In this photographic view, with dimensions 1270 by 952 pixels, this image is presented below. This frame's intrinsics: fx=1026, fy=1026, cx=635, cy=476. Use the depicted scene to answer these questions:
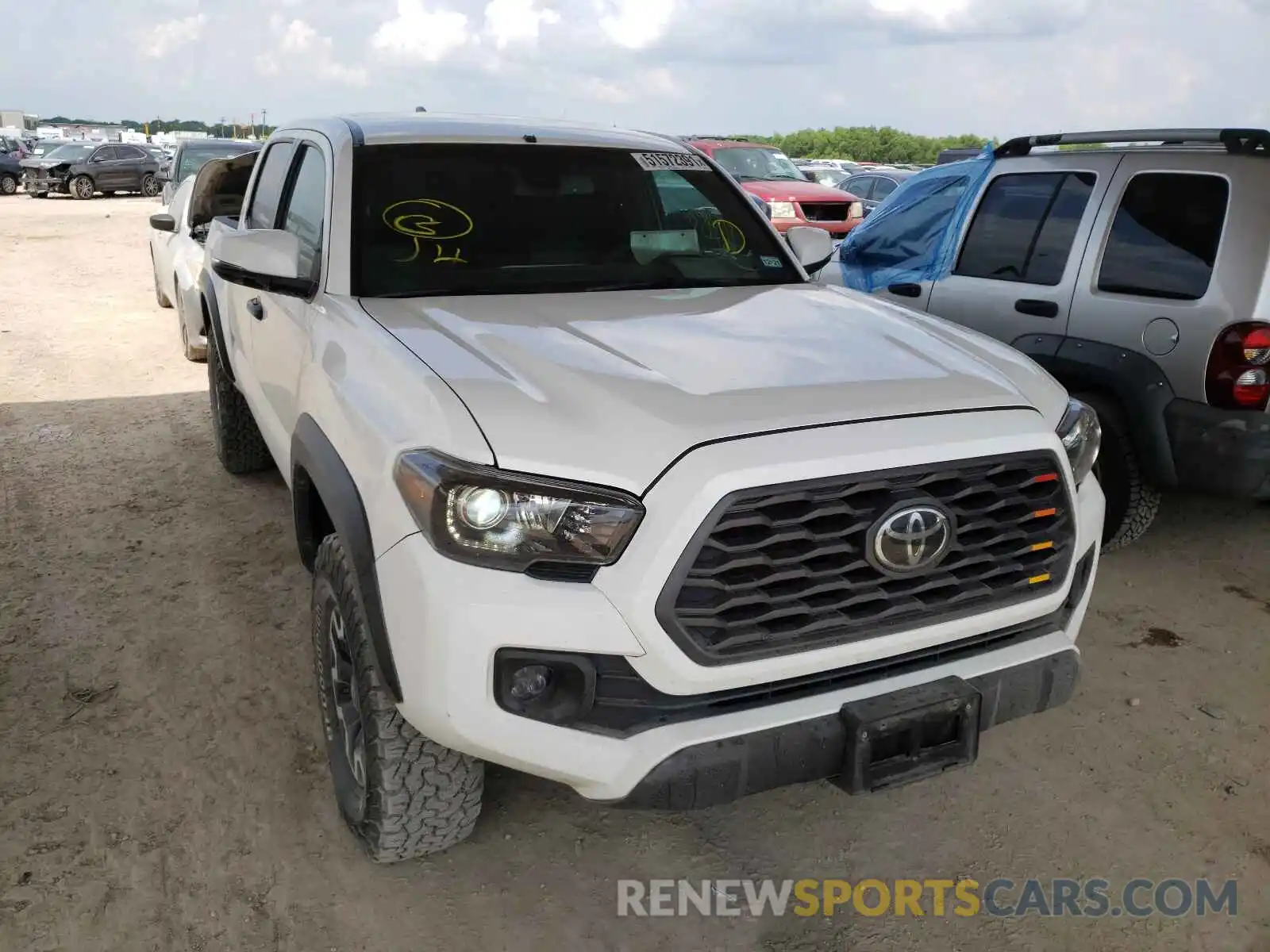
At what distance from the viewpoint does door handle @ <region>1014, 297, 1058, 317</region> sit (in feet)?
14.4

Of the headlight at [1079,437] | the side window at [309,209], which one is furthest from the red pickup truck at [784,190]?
the headlight at [1079,437]

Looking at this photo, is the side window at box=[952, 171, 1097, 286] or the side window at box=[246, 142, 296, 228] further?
the side window at box=[952, 171, 1097, 286]

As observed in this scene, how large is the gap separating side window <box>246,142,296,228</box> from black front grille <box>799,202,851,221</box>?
993 cm

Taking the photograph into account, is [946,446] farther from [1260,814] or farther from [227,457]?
[227,457]

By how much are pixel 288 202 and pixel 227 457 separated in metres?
1.87

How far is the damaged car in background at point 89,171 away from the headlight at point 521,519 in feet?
87.0

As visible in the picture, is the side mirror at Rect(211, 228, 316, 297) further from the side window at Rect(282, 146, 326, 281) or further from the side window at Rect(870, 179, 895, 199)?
the side window at Rect(870, 179, 895, 199)

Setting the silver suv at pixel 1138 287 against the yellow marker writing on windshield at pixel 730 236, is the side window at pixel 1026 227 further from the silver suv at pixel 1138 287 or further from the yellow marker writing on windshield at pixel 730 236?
the yellow marker writing on windshield at pixel 730 236

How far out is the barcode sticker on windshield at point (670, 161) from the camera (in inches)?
144

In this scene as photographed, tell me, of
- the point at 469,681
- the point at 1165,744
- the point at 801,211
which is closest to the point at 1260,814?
the point at 1165,744

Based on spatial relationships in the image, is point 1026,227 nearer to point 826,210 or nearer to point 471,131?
point 471,131

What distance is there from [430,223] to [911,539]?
183 centimetres

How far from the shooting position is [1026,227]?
463 cm

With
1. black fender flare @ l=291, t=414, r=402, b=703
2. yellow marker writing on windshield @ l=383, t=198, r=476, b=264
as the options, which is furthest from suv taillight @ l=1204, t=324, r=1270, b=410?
black fender flare @ l=291, t=414, r=402, b=703
